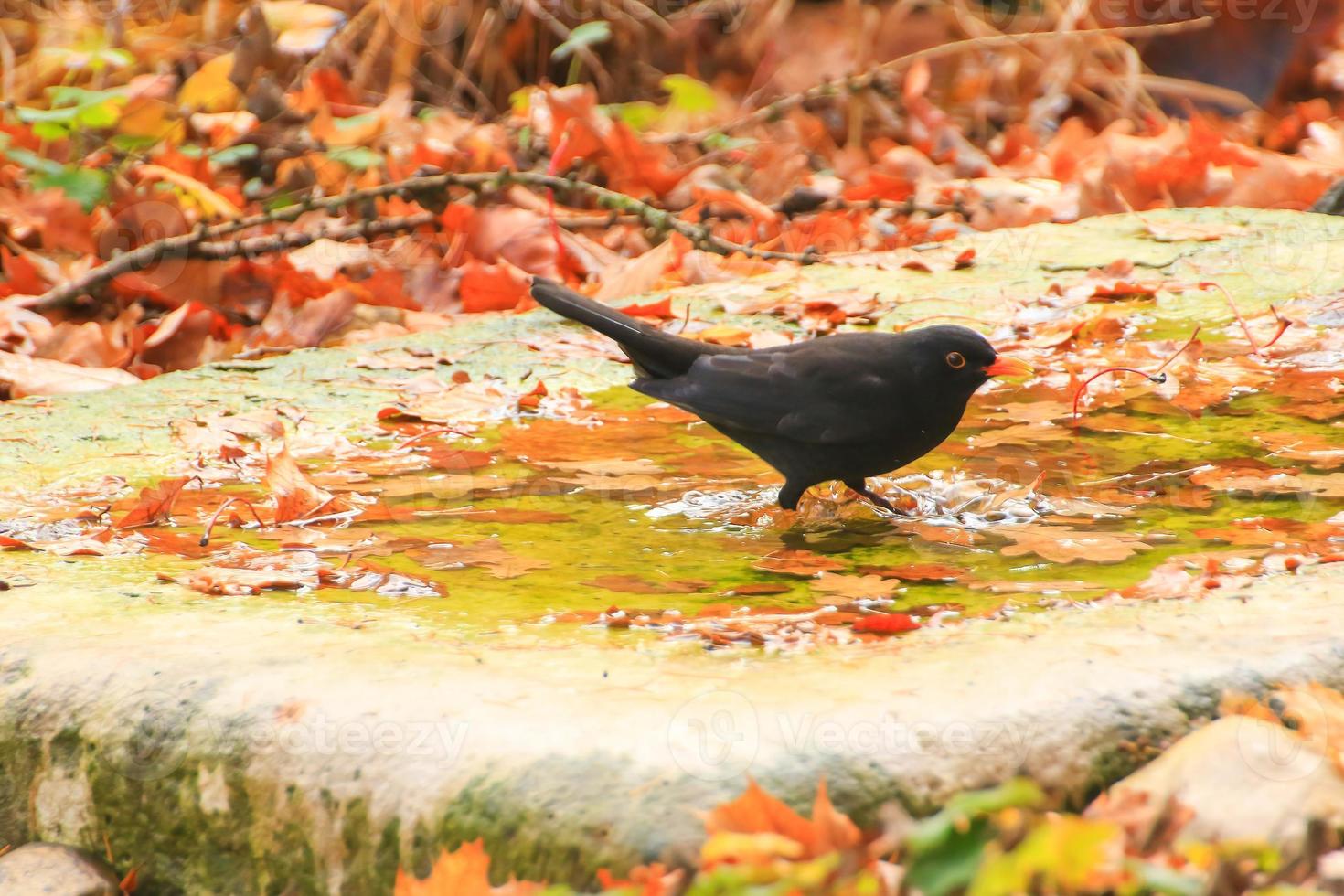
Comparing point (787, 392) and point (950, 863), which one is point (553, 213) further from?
point (950, 863)

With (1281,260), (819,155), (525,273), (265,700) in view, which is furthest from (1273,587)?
(819,155)

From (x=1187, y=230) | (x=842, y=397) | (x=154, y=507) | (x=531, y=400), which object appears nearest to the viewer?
(x=154, y=507)

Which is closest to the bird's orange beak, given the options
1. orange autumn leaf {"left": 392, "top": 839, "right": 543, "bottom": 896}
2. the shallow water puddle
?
the shallow water puddle

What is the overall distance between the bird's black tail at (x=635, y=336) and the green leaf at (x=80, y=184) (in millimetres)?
3209

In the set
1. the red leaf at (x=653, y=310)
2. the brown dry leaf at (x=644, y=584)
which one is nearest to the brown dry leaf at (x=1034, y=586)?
the brown dry leaf at (x=644, y=584)

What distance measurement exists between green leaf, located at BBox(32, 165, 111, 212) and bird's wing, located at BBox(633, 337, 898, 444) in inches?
140

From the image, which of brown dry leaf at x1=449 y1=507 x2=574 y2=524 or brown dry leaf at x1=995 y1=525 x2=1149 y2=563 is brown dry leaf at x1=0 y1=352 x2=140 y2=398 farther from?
brown dry leaf at x1=995 y1=525 x2=1149 y2=563

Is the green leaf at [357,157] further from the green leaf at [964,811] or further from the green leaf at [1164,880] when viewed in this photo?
the green leaf at [1164,880]

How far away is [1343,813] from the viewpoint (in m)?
1.62

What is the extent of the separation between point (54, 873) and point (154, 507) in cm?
116

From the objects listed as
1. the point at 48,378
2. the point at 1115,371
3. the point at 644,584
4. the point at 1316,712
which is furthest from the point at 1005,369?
the point at 48,378

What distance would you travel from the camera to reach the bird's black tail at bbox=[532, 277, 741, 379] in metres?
3.51

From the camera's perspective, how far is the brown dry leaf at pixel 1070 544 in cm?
252

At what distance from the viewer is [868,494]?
331 cm
